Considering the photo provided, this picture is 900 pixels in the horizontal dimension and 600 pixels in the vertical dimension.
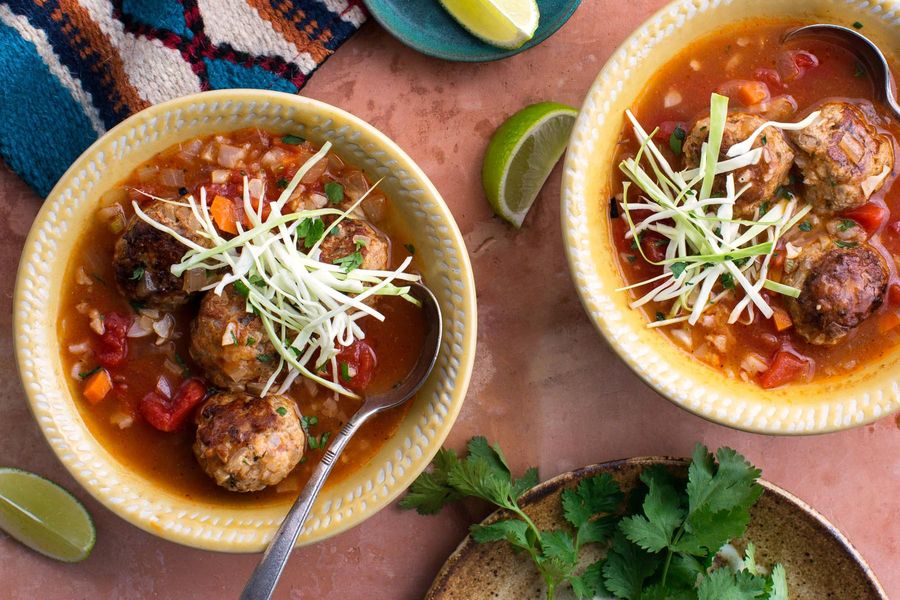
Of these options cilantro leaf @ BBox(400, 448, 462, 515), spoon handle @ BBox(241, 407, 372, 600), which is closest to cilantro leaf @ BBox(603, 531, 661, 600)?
cilantro leaf @ BBox(400, 448, 462, 515)

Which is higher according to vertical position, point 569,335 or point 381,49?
point 381,49

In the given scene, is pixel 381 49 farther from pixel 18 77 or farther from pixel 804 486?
pixel 804 486

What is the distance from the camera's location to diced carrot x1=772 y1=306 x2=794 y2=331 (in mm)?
3703

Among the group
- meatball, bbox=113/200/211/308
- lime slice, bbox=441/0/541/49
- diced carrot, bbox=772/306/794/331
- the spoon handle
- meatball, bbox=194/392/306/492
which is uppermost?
meatball, bbox=113/200/211/308

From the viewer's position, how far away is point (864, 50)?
362 centimetres

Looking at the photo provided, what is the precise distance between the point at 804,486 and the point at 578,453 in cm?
120

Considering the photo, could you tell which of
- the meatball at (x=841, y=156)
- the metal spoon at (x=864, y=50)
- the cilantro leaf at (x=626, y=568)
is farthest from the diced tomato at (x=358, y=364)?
the metal spoon at (x=864, y=50)

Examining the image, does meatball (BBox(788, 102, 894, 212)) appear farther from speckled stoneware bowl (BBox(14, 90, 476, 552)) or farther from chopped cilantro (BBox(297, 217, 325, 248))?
chopped cilantro (BBox(297, 217, 325, 248))

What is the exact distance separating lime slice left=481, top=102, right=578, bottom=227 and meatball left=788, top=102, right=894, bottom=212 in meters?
1.05

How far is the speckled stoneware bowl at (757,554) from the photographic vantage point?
3.93m

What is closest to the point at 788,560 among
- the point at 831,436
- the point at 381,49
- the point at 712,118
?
the point at 831,436

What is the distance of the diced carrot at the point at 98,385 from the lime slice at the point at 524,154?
1935 mm

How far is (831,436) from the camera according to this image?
13.9 feet

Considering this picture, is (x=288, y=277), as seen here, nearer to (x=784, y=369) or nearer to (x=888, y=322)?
(x=784, y=369)
